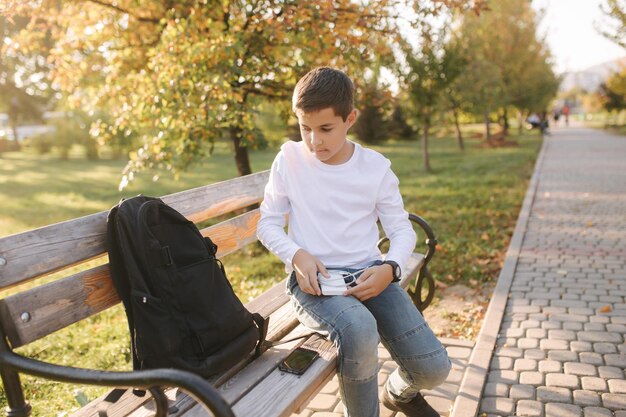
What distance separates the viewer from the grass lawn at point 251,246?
4.42 metres

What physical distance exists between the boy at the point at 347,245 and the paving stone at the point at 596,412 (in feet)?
2.93

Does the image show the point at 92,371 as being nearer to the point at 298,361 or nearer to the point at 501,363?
the point at 298,361

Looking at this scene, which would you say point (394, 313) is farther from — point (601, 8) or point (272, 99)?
point (601, 8)

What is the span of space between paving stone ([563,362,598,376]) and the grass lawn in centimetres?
193

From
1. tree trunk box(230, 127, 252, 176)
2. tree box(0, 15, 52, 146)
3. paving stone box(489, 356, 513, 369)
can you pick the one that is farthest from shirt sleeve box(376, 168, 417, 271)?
tree box(0, 15, 52, 146)

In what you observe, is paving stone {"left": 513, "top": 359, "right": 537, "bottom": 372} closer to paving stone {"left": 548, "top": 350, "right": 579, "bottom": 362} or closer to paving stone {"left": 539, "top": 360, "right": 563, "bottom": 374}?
paving stone {"left": 539, "top": 360, "right": 563, "bottom": 374}

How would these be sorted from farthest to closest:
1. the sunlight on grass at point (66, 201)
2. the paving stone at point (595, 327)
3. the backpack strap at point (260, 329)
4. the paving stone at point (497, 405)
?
the sunlight on grass at point (66, 201), the paving stone at point (595, 327), the paving stone at point (497, 405), the backpack strap at point (260, 329)

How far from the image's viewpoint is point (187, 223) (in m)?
2.48

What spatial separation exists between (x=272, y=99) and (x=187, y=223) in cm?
439

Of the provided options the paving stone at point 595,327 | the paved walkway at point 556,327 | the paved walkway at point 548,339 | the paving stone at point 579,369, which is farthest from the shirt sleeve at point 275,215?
the paving stone at point 595,327

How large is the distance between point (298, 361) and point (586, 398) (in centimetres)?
189

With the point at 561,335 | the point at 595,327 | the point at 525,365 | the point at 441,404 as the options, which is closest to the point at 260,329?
the point at 441,404

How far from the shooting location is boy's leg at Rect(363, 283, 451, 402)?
2582 mm

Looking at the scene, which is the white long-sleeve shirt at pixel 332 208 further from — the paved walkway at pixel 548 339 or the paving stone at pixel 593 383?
the paving stone at pixel 593 383
